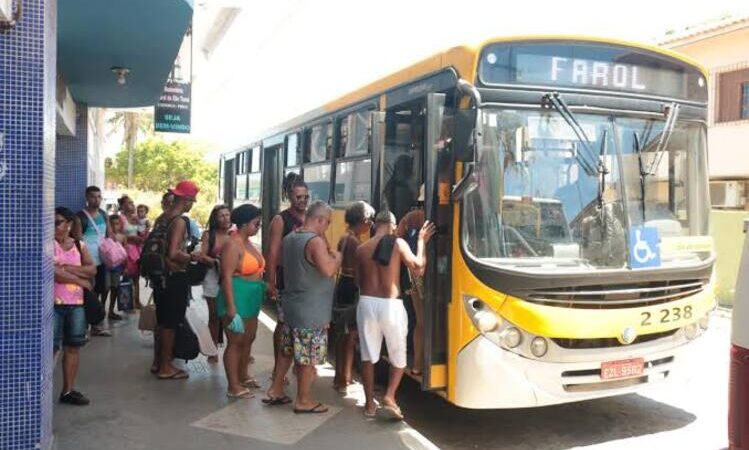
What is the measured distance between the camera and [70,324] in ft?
17.8

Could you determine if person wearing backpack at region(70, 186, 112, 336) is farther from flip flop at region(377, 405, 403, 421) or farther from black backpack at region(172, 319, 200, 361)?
flip flop at region(377, 405, 403, 421)

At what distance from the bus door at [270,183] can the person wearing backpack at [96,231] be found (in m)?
2.50

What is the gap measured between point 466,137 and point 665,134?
5.66ft

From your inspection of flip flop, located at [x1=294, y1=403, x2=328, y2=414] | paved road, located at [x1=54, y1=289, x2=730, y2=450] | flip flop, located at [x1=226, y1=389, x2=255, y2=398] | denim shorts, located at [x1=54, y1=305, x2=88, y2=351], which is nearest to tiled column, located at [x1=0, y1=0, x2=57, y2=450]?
paved road, located at [x1=54, y1=289, x2=730, y2=450]

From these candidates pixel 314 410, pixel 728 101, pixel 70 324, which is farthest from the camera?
pixel 728 101

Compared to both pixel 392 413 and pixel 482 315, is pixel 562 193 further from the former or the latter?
pixel 392 413

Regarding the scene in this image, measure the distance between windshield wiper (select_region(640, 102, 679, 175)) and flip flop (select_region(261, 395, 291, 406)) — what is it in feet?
11.5

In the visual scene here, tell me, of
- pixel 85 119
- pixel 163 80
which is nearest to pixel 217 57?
pixel 85 119

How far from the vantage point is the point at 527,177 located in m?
4.91

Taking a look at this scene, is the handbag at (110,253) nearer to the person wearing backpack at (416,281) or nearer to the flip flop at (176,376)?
the flip flop at (176,376)

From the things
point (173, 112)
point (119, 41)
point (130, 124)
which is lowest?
point (119, 41)

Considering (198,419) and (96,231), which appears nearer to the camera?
(198,419)

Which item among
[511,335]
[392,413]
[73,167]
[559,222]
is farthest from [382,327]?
[73,167]

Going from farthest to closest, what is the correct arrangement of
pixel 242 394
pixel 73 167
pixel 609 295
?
pixel 73 167 < pixel 242 394 < pixel 609 295
